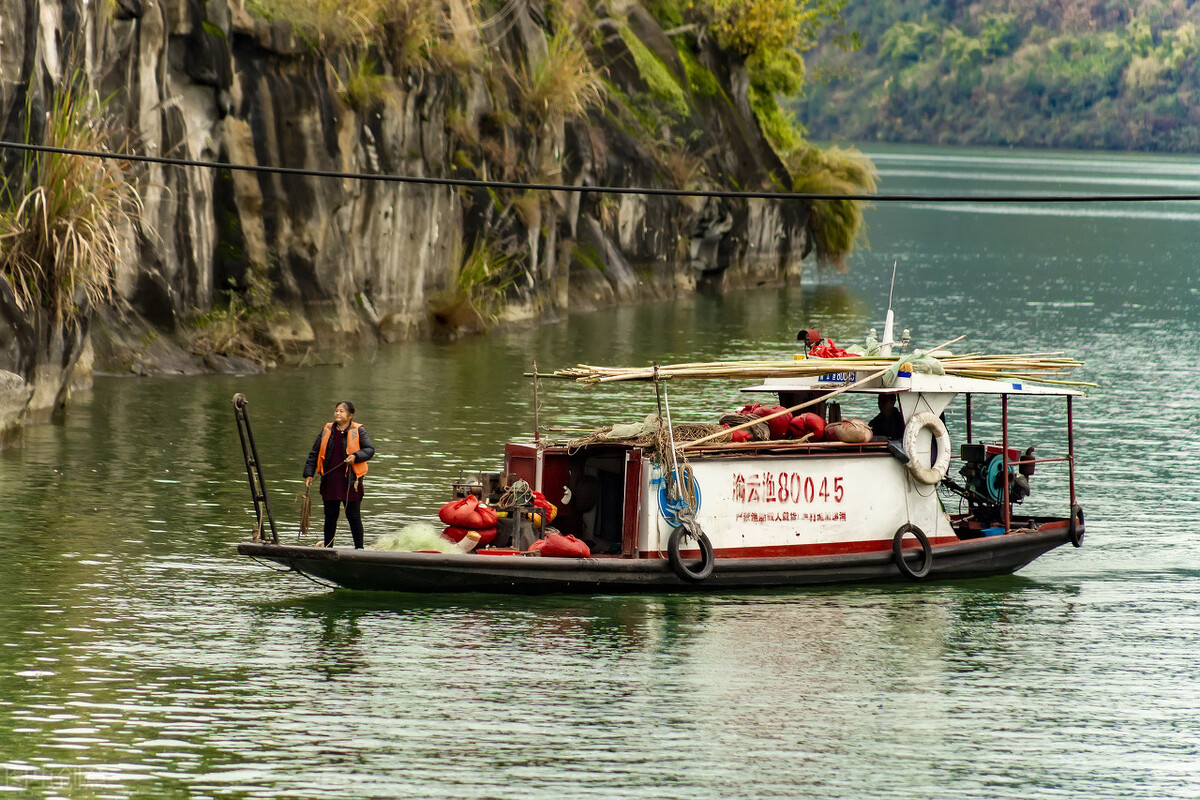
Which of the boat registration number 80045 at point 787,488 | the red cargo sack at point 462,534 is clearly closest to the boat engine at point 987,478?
the boat registration number 80045 at point 787,488

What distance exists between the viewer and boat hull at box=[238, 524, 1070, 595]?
16281 millimetres

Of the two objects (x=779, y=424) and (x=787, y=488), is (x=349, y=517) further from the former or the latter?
(x=779, y=424)

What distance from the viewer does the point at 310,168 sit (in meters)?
36.8

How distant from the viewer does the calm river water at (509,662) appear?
12398 millimetres

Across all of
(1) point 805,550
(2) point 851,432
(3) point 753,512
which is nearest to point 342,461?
(3) point 753,512

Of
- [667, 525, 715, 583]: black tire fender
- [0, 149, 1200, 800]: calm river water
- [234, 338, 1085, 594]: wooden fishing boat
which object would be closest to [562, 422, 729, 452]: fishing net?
[234, 338, 1085, 594]: wooden fishing boat

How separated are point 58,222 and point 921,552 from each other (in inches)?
534

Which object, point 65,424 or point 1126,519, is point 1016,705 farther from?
point 65,424

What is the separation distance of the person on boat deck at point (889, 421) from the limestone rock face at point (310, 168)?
41.1 ft

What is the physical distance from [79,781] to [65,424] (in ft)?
51.8

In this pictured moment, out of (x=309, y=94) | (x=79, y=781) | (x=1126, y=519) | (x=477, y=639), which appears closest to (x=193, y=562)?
(x=477, y=639)

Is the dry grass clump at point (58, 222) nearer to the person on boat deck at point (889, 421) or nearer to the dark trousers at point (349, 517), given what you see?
the dark trousers at point (349, 517)

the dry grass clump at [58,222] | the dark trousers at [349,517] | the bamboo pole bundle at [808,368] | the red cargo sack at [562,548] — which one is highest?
the dry grass clump at [58,222]

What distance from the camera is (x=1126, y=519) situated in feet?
74.4
